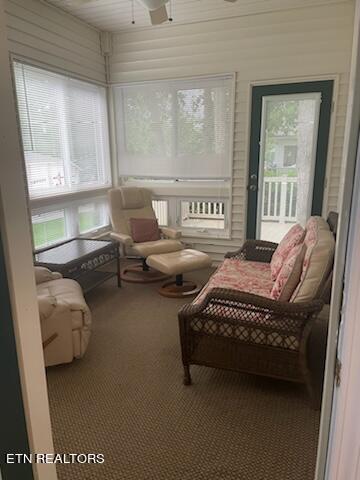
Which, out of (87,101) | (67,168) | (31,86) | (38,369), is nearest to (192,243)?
(67,168)

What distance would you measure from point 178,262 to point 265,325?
1574 millimetres

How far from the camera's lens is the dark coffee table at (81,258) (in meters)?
3.04

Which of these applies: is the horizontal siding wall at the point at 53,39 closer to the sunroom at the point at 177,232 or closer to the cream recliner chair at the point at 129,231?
the sunroom at the point at 177,232

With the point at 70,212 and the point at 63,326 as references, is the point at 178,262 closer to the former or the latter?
the point at 63,326

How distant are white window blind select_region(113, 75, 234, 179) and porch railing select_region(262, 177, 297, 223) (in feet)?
1.79

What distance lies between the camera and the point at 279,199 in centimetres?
415

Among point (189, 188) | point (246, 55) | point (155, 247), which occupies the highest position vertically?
point (246, 55)

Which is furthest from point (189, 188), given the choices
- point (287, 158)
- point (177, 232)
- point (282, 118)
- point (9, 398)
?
point (9, 398)

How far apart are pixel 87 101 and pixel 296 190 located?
9.27 feet

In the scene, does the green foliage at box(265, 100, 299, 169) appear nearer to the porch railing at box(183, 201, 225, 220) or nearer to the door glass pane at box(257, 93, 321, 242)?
the door glass pane at box(257, 93, 321, 242)

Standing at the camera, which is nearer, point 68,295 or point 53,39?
point 68,295

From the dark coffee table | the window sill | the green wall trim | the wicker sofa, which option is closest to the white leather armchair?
the dark coffee table

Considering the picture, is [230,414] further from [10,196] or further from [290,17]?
[290,17]

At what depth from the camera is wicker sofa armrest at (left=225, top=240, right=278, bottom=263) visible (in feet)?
10.5
